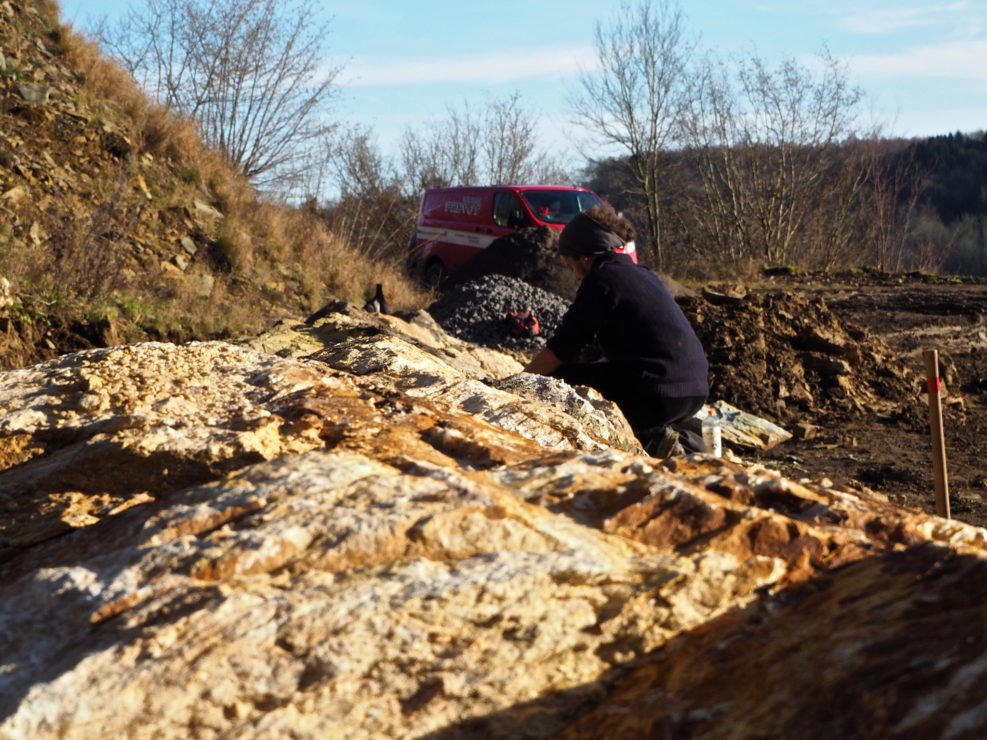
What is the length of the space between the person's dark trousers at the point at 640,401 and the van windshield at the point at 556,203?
36.0 ft

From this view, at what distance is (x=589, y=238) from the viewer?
4.53 meters

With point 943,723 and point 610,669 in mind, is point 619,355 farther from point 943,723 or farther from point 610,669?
point 943,723

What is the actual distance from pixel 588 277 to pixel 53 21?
11.9m

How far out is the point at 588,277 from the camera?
443 centimetres

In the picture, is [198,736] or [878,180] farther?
[878,180]

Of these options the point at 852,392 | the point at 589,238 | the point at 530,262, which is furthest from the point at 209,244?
the point at 589,238

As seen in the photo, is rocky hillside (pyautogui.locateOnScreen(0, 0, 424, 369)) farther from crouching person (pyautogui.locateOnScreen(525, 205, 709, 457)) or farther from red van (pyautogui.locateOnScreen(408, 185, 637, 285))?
crouching person (pyautogui.locateOnScreen(525, 205, 709, 457))

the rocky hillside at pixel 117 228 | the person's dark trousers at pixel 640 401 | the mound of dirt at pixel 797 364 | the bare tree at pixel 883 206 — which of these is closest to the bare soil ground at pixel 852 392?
the mound of dirt at pixel 797 364

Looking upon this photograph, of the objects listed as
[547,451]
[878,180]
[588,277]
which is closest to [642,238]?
[878,180]

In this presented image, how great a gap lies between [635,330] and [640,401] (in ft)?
1.07

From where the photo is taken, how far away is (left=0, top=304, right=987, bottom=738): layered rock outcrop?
1337 millimetres

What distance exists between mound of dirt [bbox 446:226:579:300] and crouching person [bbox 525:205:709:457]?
880 centimetres

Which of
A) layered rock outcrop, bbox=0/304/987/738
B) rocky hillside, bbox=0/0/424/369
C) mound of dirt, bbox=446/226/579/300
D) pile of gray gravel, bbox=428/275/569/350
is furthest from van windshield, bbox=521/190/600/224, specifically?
layered rock outcrop, bbox=0/304/987/738

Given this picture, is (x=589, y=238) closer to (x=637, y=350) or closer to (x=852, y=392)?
(x=637, y=350)
